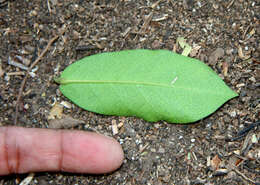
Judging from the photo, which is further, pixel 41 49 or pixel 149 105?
pixel 41 49

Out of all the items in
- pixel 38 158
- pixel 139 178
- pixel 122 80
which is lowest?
pixel 139 178

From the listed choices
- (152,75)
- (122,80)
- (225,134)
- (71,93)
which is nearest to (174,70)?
(152,75)

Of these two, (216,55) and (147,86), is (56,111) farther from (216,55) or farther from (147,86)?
(216,55)

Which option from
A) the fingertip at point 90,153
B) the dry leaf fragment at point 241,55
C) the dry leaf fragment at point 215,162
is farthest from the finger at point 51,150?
the dry leaf fragment at point 241,55

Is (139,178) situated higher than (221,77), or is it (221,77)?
(221,77)

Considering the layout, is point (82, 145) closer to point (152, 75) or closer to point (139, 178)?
point (139, 178)

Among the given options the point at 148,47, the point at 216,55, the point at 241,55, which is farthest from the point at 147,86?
the point at 241,55

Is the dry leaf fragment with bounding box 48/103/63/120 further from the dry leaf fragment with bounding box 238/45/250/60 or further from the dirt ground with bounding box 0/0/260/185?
the dry leaf fragment with bounding box 238/45/250/60
